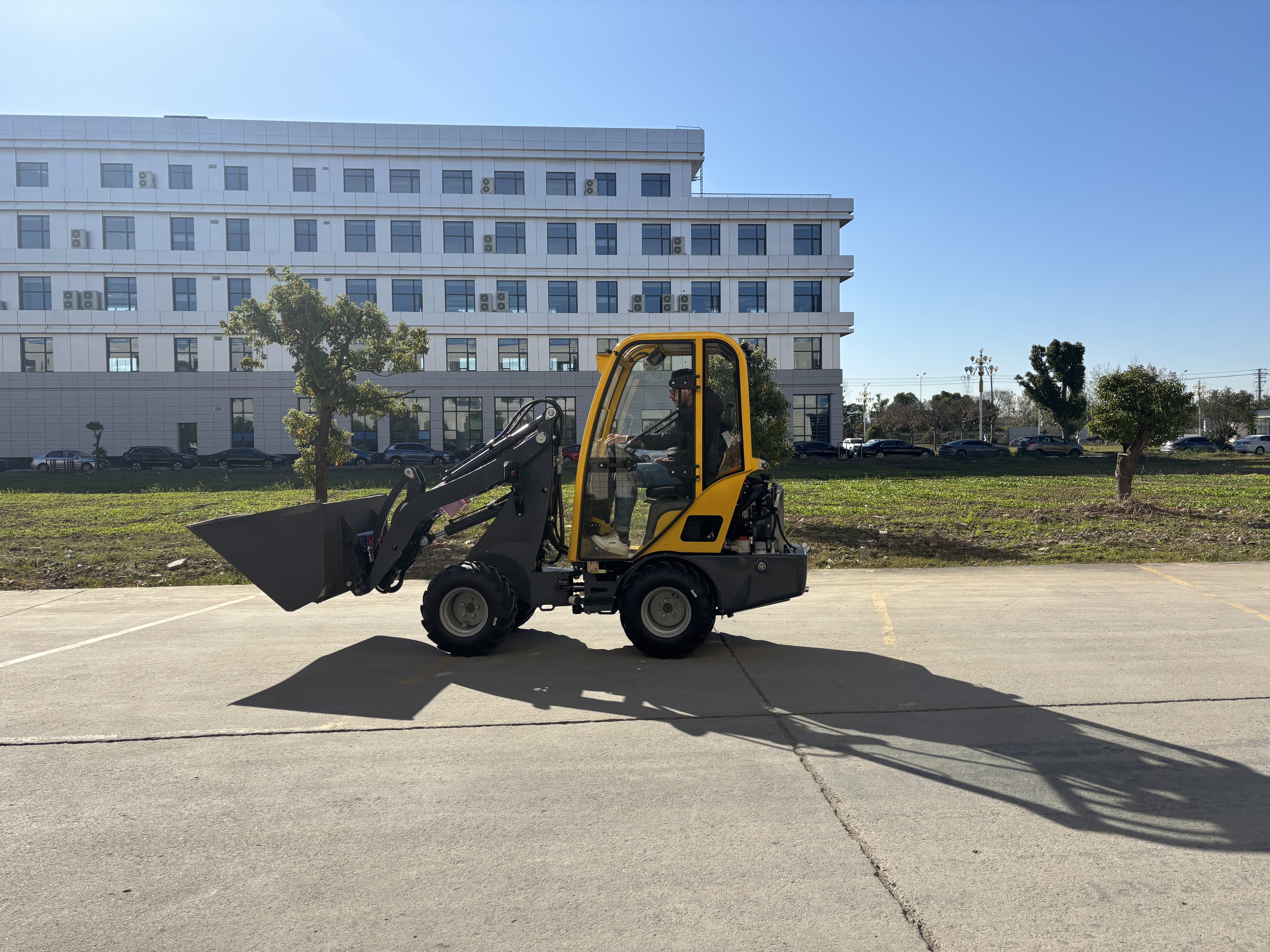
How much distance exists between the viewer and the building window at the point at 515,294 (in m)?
56.5

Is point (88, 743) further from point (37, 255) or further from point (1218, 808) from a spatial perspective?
Result: point (37, 255)

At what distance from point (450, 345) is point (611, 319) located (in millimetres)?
10313

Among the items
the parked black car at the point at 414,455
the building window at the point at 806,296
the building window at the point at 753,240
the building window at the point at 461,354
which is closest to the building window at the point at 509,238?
the building window at the point at 461,354

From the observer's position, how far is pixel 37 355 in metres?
54.6

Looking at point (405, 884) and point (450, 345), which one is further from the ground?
point (450, 345)

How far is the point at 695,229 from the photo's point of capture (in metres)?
57.2

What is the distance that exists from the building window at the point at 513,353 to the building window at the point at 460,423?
2.81 meters

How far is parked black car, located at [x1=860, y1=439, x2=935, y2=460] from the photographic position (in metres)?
59.9

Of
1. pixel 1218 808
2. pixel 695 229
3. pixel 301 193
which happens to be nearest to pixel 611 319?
pixel 695 229

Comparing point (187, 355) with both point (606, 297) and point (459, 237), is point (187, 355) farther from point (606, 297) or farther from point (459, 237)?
point (606, 297)

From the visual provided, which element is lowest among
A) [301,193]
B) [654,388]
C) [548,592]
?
[548,592]

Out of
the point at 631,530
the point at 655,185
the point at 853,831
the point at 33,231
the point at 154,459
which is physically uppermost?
the point at 655,185

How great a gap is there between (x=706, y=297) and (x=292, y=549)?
5170 cm

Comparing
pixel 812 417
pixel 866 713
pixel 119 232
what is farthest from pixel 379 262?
pixel 866 713
